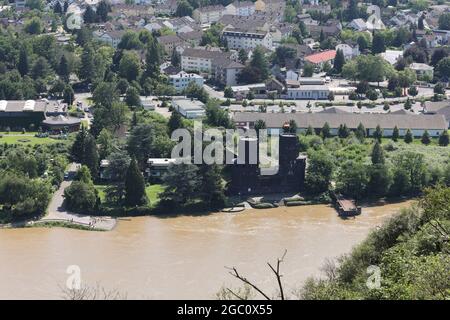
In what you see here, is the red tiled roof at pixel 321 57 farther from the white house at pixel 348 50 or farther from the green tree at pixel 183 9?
the green tree at pixel 183 9

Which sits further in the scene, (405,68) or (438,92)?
(405,68)

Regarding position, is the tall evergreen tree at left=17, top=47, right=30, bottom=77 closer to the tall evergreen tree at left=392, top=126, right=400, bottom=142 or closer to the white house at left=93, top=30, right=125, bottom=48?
the white house at left=93, top=30, right=125, bottom=48

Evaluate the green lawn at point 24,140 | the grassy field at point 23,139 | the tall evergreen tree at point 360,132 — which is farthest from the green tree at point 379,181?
the green lawn at point 24,140

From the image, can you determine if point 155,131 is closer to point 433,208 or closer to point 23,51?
point 23,51

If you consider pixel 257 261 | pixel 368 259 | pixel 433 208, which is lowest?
pixel 257 261

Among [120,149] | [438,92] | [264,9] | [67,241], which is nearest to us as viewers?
[67,241]
